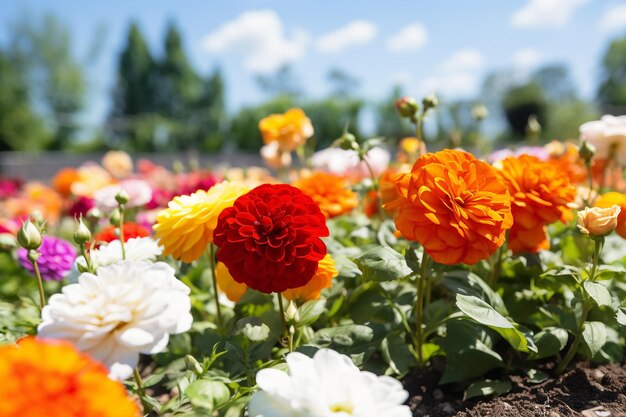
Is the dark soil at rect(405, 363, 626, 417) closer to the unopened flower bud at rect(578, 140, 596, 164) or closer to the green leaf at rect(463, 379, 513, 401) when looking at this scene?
the green leaf at rect(463, 379, 513, 401)

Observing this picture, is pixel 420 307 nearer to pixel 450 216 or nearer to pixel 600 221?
pixel 450 216

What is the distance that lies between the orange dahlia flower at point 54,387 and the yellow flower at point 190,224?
1.68 ft

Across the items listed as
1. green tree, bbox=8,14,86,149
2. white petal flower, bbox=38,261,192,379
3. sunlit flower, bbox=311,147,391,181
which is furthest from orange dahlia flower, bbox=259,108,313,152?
green tree, bbox=8,14,86,149

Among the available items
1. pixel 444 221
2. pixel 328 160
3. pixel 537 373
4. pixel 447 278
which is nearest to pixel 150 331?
pixel 444 221

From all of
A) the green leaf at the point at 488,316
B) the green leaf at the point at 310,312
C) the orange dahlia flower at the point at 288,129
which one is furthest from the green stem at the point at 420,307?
the orange dahlia flower at the point at 288,129

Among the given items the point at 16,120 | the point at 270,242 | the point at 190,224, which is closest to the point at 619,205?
the point at 270,242

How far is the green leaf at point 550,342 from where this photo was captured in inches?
47.7

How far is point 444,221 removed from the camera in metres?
1.02

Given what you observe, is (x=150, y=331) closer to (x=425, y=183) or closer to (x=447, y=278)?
(x=425, y=183)

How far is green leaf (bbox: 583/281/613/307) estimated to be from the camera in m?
1.08

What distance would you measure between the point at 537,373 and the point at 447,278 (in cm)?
31

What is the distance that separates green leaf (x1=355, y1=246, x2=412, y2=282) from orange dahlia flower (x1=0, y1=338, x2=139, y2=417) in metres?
0.58

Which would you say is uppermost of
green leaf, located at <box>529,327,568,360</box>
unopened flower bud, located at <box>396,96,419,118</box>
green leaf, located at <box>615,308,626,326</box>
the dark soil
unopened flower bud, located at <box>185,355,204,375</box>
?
unopened flower bud, located at <box>396,96,419,118</box>

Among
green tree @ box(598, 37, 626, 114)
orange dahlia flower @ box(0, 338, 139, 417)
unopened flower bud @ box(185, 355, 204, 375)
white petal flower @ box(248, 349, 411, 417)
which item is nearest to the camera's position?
orange dahlia flower @ box(0, 338, 139, 417)
